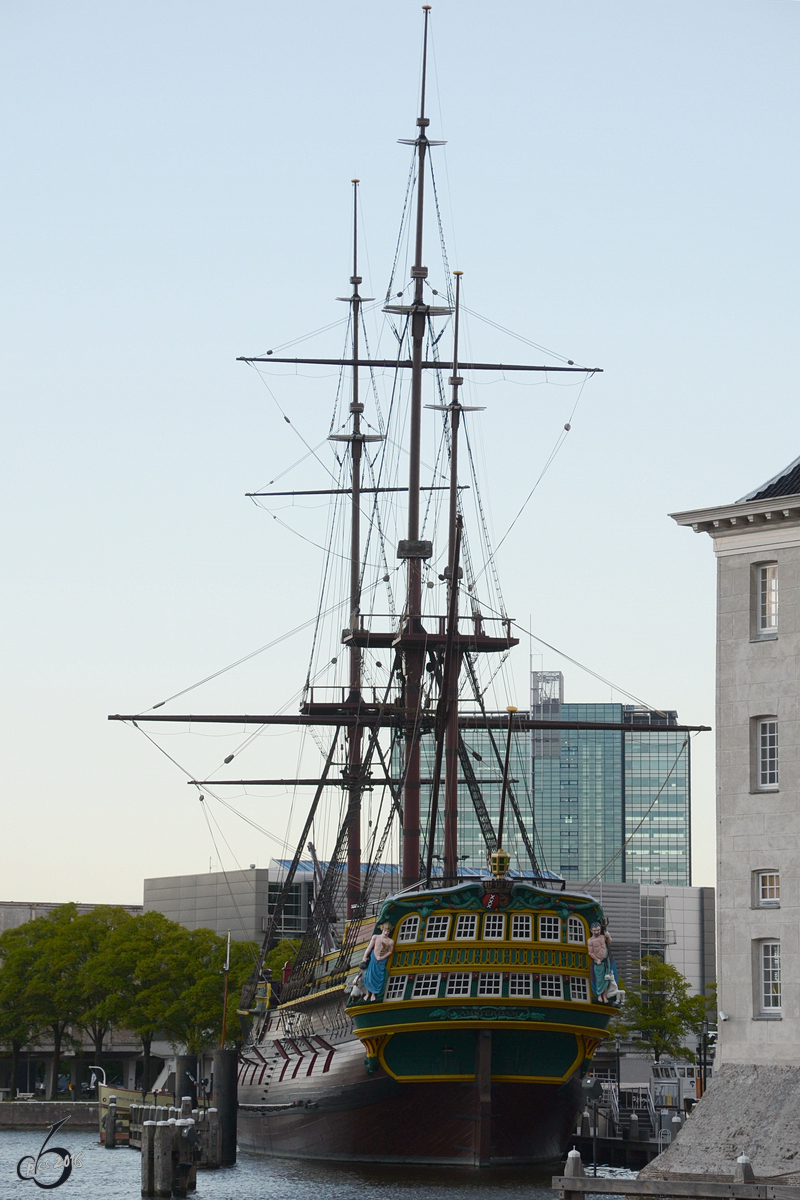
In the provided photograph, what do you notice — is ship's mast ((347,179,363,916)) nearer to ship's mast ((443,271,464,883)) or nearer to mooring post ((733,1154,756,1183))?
ship's mast ((443,271,464,883))

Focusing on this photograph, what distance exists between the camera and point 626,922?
147 meters

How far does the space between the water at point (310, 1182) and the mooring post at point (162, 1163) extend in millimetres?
715

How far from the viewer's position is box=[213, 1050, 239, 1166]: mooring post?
5622 centimetres

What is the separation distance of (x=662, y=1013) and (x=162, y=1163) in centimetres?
4752

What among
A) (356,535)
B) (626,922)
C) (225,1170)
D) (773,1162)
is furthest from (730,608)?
(626,922)

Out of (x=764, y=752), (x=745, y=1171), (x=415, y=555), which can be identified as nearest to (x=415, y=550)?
(x=415, y=555)

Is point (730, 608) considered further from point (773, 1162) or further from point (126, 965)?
point (126, 965)

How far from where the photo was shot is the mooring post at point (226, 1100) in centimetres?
5622

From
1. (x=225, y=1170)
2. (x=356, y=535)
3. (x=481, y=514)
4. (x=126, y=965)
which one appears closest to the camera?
(x=225, y=1170)

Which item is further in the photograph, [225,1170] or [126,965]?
[126,965]

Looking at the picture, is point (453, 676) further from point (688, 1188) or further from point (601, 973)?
point (688, 1188)

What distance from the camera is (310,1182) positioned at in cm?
5000

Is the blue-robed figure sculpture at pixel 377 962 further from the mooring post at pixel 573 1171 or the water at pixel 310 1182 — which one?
the mooring post at pixel 573 1171

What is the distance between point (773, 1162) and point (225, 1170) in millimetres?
23918
